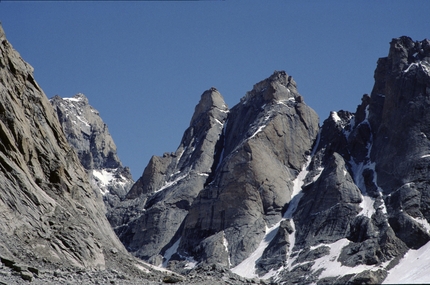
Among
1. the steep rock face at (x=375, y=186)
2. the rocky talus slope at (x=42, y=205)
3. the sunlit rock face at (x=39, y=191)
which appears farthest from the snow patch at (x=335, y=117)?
the rocky talus slope at (x=42, y=205)

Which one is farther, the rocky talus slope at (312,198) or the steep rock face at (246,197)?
the steep rock face at (246,197)

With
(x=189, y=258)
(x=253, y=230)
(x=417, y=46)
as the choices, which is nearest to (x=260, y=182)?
(x=253, y=230)

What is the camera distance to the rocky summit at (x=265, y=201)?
234ft

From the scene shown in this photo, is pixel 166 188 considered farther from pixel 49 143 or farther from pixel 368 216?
pixel 49 143

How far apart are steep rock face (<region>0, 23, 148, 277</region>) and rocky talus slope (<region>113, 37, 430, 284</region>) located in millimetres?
55063

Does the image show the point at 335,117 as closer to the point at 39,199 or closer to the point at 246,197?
the point at 246,197

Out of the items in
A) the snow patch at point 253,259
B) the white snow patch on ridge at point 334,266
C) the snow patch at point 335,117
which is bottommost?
the white snow patch on ridge at point 334,266

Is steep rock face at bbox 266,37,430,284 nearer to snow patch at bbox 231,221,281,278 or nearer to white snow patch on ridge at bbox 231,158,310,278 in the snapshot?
white snow patch on ridge at bbox 231,158,310,278

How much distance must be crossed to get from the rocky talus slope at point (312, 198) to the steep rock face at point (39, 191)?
5506 cm

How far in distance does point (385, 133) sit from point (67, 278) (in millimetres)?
122042

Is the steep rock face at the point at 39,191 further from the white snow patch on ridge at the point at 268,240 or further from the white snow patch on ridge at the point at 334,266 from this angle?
the white snow patch on ridge at the point at 268,240

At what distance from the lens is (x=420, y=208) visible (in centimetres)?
13738

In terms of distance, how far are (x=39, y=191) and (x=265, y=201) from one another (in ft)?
329

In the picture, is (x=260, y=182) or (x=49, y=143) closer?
(x=49, y=143)
